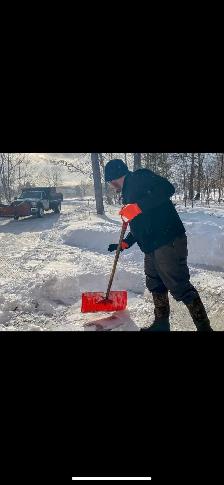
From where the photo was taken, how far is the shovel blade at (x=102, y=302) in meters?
3.96

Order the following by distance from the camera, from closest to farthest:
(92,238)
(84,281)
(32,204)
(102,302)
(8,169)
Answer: (102,302)
(84,281)
(92,238)
(32,204)
(8,169)

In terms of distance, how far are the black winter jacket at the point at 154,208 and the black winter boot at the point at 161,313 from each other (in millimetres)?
695

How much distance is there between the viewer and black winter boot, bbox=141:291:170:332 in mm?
3674

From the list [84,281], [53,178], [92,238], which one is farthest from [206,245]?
[53,178]

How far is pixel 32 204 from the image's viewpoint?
1597cm

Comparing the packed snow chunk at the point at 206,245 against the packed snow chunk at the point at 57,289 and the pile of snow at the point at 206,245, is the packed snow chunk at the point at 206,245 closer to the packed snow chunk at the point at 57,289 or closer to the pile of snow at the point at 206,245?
the pile of snow at the point at 206,245

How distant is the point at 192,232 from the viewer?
26.0ft

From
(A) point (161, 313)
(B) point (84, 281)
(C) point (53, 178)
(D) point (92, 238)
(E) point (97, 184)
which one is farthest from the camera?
(C) point (53, 178)

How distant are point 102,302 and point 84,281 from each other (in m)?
1.42

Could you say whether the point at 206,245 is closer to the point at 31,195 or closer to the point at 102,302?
the point at 102,302

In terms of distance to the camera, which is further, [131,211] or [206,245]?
[206,245]

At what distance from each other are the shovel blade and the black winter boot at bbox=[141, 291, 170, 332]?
496 mm

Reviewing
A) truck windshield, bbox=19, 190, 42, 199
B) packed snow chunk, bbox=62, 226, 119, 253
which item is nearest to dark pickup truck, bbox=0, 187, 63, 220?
truck windshield, bbox=19, 190, 42, 199

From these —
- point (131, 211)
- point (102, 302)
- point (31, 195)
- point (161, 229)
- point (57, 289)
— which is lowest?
point (57, 289)
